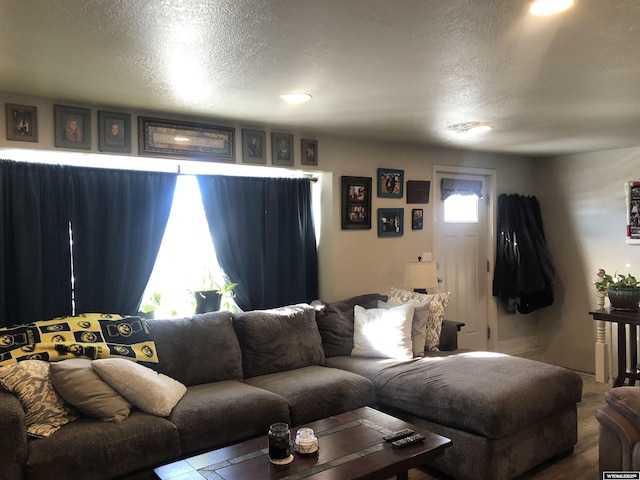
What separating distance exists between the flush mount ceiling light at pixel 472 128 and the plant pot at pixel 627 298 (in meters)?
1.84

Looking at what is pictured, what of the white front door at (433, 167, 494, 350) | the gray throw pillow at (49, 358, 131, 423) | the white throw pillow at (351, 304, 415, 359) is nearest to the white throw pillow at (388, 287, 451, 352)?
the white throw pillow at (351, 304, 415, 359)

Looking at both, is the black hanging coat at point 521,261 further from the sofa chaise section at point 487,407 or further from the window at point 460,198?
the sofa chaise section at point 487,407

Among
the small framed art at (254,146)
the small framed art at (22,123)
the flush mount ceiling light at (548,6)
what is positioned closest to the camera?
the flush mount ceiling light at (548,6)

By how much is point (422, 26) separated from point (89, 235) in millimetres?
2416

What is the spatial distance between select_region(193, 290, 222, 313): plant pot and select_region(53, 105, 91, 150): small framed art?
49.1 inches

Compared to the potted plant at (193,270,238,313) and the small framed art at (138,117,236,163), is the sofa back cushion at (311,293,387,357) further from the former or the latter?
the small framed art at (138,117,236,163)

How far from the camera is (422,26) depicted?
1.90 metres

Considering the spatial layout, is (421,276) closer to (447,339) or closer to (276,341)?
(447,339)

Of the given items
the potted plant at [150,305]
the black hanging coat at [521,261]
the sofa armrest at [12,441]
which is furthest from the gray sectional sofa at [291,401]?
the black hanging coat at [521,261]

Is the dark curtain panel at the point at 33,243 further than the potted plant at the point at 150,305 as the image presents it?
No

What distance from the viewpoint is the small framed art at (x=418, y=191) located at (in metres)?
4.69

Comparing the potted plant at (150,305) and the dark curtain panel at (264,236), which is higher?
the dark curtain panel at (264,236)

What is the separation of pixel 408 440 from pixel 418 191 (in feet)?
9.50

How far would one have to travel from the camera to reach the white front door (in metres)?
5.00
